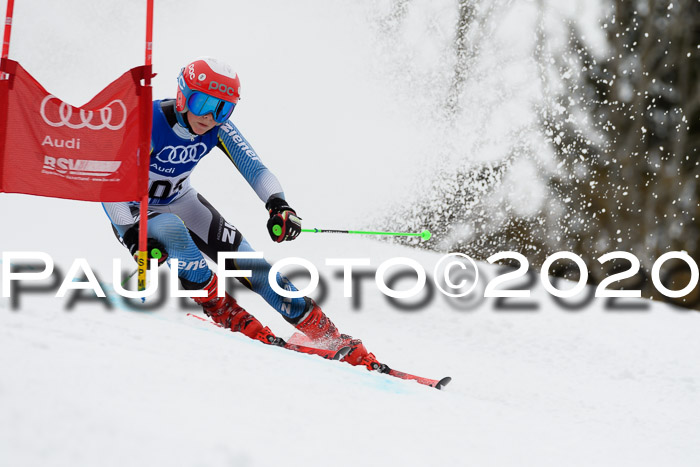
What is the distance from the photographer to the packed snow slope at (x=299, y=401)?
1.24 m

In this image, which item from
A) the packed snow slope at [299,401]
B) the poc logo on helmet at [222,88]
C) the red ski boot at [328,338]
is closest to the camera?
the packed snow slope at [299,401]

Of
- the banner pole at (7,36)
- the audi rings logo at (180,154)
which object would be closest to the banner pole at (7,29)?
the banner pole at (7,36)

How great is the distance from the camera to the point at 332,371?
90.3 inches

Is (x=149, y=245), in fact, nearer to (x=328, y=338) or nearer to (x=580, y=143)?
(x=328, y=338)

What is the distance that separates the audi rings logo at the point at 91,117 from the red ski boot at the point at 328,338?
1.25 metres

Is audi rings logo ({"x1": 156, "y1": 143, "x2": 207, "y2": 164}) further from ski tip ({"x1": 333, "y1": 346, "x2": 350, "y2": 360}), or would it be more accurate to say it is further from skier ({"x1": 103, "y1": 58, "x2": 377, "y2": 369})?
ski tip ({"x1": 333, "y1": 346, "x2": 350, "y2": 360})

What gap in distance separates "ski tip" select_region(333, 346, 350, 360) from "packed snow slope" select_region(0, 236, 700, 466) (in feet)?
1.50

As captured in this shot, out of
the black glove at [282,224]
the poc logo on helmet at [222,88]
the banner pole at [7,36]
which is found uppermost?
the banner pole at [7,36]

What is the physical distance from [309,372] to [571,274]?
10.8 metres

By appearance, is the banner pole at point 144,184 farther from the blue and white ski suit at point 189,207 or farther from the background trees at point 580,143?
the background trees at point 580,143

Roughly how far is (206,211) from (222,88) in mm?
680

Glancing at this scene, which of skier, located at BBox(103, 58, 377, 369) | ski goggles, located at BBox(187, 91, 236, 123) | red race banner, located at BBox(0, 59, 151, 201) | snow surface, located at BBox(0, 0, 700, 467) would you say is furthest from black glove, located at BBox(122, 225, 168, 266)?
ski goggles, located at BBox(187, 91, 236, 123)

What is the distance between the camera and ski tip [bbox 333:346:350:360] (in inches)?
118

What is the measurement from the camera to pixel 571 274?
39.4ft
